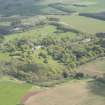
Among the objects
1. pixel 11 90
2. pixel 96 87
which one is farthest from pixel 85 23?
pixel 11 90

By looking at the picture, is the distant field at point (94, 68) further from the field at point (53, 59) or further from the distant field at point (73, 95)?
the distant field at point (73, 95)

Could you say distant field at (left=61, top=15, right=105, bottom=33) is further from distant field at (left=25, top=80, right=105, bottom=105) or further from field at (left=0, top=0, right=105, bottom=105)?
distant field at (left=25, top=80, right=105, bottom=105)

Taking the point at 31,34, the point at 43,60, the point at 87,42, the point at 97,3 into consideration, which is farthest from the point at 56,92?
the point at 97,3

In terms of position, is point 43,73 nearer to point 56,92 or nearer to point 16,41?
point 56,92

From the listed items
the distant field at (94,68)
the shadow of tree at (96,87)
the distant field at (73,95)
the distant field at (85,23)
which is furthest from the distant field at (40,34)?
the distant field at (73,95)

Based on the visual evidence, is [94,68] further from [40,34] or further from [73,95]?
[40,34]

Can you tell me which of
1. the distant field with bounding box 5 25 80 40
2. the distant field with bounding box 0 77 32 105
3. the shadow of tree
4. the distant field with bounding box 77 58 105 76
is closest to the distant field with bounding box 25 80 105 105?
the shadow of tree

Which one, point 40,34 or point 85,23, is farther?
point 85,23
